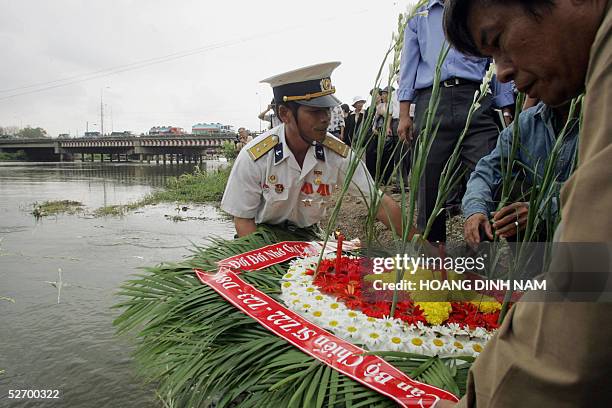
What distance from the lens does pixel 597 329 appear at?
414mm

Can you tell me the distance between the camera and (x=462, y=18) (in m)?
0.83

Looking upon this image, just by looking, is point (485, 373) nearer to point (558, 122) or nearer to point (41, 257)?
point (558, 122)

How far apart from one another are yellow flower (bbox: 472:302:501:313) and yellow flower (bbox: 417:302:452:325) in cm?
14

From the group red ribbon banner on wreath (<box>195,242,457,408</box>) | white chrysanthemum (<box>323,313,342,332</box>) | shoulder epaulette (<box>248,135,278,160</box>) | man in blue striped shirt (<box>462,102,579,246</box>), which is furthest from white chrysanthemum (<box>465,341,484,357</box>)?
shoulder epaulette (<box>248,135,278,160</box>)

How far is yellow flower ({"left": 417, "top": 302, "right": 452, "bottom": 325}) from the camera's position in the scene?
1332 millimetres

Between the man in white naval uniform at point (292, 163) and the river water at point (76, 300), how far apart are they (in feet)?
1.25

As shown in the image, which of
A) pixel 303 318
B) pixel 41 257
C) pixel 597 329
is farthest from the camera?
pixel 41 257

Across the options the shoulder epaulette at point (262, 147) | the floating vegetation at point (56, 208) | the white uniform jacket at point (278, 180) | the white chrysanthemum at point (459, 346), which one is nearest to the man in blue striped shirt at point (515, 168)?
the white chrysanthemum at point (459, 346)

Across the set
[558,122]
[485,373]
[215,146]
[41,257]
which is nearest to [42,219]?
[41,257]

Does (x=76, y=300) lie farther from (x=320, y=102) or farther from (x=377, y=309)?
(x=377, y=309)

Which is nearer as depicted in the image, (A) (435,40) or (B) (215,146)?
(A) (435,40)

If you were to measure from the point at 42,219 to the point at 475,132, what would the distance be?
6.75 meters

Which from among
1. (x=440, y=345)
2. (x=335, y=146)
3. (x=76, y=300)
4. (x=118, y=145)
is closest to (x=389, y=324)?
(x=440, y=345)

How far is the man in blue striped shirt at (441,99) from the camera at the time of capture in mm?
2438
